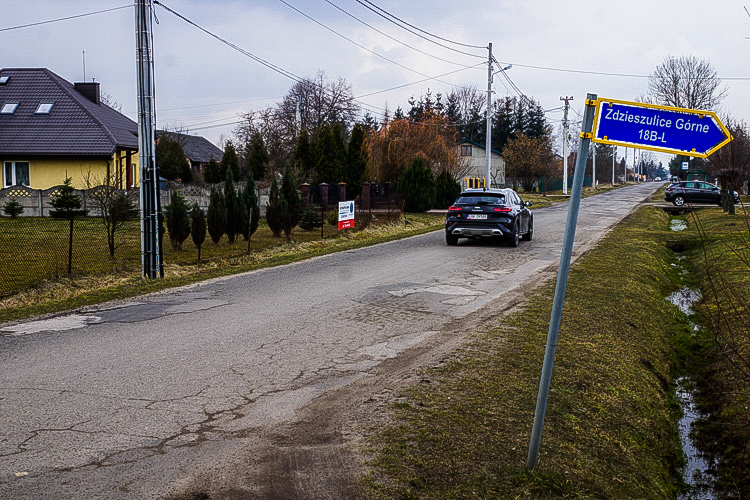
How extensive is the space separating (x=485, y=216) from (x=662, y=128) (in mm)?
14439

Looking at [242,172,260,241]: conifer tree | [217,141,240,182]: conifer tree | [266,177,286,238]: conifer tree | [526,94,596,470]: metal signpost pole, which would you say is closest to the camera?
[526,94,596,470]: metal signpost pole

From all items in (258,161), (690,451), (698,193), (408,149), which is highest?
(408,149)

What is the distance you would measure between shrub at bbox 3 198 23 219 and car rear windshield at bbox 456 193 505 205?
1998cm

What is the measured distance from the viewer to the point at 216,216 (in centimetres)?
1953

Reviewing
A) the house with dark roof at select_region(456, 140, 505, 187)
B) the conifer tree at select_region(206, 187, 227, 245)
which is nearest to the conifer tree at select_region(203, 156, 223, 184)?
the conifer tree at select_region(206, 187, 227, 245)

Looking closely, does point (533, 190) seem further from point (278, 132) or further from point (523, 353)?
point (523, 353)

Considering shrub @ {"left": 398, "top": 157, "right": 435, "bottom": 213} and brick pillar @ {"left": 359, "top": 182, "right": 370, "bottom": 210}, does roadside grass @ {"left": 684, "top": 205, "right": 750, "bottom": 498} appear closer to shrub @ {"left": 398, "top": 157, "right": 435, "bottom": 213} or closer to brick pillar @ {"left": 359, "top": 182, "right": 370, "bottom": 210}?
brick pillar @ {"left": 359, "top": 182, "right": 370, "bottom": 210}

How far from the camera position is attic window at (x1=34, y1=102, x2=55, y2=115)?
3603cm

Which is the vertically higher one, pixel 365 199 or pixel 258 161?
pixel 258 161

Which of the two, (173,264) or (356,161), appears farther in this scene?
(356,161)

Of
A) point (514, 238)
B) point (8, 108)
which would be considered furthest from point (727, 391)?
point (8, 108)

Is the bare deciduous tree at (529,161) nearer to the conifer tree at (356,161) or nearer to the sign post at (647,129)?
the conifer tree at (356,161)

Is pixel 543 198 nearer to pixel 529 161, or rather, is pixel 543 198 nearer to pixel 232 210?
pixel 529 161

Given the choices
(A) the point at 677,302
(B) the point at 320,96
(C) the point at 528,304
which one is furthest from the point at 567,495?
(B) the point at 320,96
